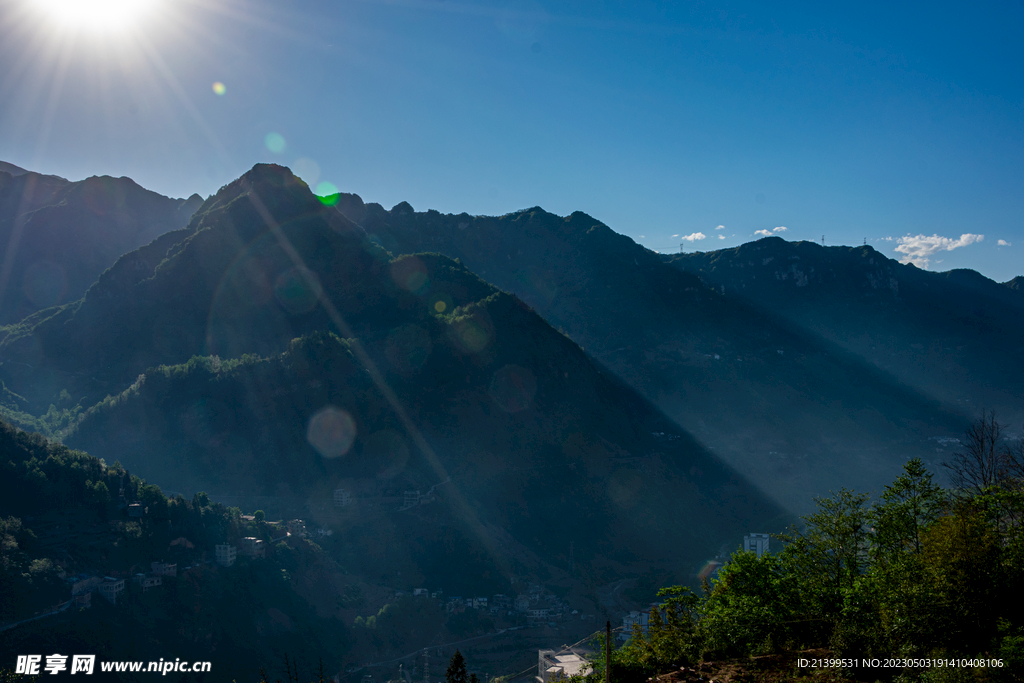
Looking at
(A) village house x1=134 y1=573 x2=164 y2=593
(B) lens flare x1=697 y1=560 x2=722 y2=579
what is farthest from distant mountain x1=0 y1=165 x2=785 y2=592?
(A) village house x1=134 y1=573 x2=164 y2=593

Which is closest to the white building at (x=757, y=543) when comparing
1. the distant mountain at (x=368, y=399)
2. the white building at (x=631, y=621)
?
the distant mountain at (x=368, y=399)

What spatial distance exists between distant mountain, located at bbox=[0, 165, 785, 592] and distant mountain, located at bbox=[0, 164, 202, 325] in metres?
24.0

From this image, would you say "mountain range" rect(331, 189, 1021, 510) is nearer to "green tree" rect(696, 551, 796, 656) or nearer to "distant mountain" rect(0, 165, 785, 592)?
"distant mountain" rect(0, 165, 785, 592)

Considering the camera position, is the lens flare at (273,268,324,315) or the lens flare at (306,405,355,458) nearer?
the lens flare at (306,405,355,458)

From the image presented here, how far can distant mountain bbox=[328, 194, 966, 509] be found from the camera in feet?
A: 438

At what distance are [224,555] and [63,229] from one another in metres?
151

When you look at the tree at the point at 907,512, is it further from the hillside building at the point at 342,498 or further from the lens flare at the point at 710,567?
the hillside building at the point at 342,498

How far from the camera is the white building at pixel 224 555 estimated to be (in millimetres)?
50859

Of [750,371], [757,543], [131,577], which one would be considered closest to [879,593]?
[131,577]

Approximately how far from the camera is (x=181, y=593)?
148 feet

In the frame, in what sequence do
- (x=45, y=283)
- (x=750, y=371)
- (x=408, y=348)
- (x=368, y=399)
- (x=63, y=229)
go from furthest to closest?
(x=750, y=371) < (x=63, y=229) < (x=45, y=283) < (x=408, y=348) < (x=368, y=399)

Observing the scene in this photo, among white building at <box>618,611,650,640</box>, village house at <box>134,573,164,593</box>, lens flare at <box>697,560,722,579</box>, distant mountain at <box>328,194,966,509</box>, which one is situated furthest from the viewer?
distant mountain at <box>328,194,966,509</box>

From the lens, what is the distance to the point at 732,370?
17075 cm

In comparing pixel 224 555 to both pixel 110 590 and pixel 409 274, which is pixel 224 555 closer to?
pixel 110 590
